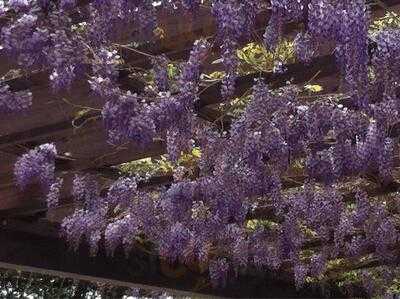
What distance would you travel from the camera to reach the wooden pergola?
9.40 feet

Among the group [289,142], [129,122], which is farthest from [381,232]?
[129,122]

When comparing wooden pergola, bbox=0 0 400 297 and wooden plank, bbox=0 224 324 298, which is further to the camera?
wooden plank, bbox=0 224 324 298

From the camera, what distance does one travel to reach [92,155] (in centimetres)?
392

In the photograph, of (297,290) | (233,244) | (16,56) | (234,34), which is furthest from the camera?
(297,290)

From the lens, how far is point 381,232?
15.7ft

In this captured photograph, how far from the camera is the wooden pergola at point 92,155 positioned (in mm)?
2865

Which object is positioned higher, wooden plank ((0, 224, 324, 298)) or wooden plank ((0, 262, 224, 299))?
wooden plank ((0, 224, 324, 298))

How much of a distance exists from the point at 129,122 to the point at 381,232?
224 cm

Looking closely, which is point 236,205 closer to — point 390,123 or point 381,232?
point 390,123

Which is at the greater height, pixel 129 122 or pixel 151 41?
pixel 151 41

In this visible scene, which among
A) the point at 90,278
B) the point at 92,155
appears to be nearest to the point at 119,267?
the point at 90,278

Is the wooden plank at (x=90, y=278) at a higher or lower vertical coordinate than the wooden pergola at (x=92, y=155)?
lower

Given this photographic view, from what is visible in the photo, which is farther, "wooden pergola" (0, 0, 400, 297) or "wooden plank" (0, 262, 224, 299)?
"wooden plank" (0, 262, 224, 299)

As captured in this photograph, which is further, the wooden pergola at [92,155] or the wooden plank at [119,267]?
the wooden plank at [119,267]
